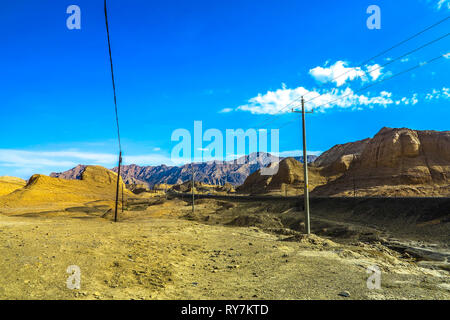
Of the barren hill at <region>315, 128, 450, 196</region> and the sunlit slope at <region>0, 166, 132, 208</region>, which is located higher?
the barren hill at <region>315, 128, 450, 196</region>

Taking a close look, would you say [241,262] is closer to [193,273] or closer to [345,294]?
[193,273]

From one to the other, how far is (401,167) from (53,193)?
91.5 m

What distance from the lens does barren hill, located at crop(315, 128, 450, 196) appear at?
58763 millimetres

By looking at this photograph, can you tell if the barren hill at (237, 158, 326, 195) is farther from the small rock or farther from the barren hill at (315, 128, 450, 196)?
the small rock

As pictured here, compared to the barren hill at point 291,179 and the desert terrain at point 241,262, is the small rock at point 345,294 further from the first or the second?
the barren hill at point 291,179

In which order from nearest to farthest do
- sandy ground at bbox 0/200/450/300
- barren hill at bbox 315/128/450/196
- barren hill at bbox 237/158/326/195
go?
sandy ground at bbox 0/200/450/300
barren hill at bbox 315/128/450/196
barren hill at bbox 237/158/326/195

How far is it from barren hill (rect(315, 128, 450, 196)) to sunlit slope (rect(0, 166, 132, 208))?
68.8m

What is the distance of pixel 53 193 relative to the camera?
74500mm

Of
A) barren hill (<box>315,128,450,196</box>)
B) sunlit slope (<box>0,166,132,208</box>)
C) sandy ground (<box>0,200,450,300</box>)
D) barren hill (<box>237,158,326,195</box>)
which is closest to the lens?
sandy ground (<box>0,200,450,300</box>)

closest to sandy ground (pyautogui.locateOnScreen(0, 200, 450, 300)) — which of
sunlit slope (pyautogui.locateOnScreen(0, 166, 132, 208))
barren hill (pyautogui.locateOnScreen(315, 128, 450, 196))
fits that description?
barren hill (pyautogui.locateOnScreen(315, 128, 450, 196))

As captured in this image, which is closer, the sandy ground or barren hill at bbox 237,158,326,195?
the sandy ground

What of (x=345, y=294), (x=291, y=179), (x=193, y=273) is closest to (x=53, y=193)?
(x=291, y=179)

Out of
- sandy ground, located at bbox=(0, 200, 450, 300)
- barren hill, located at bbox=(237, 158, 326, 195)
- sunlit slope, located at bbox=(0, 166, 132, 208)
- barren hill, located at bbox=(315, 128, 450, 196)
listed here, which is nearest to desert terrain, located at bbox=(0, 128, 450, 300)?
sandy ground, located at bbox=(0, 200, 450, 300)
